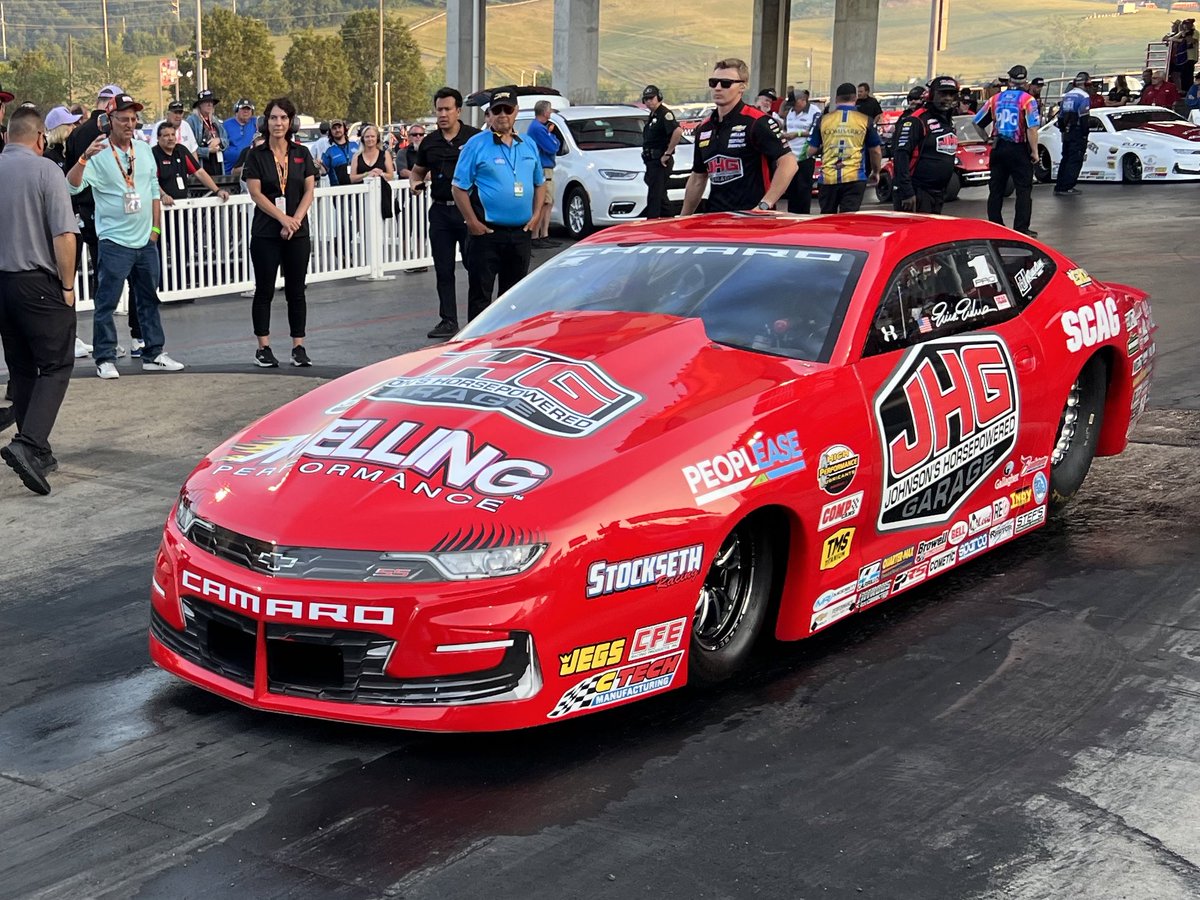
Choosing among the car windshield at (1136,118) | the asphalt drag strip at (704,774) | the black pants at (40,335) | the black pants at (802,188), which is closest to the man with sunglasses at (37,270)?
the black pants at (40,335)

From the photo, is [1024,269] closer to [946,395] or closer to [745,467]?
[946,395]

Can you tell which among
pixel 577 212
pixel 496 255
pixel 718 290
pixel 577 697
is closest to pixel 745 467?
pixel 577 697

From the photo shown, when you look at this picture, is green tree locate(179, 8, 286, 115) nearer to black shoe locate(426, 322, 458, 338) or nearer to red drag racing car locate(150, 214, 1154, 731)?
black shoe locate(426, 322, 458, 338)

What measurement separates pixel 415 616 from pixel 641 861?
937 mm

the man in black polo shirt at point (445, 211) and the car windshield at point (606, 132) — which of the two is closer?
the man in black polo shirt at point (445, 211)

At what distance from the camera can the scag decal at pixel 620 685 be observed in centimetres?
427

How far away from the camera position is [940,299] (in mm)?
5875

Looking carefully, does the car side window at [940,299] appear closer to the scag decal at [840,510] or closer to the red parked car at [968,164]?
the scag decal at [840,510]

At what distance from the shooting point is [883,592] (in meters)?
5.36

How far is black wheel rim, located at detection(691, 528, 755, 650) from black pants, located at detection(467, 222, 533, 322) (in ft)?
20.5

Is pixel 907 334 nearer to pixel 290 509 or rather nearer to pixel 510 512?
pixel 510 512

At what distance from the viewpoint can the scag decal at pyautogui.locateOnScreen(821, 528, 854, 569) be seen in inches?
196

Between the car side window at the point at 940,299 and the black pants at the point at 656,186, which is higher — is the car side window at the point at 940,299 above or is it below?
above

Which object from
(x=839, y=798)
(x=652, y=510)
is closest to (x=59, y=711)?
(x=652, y=510)
